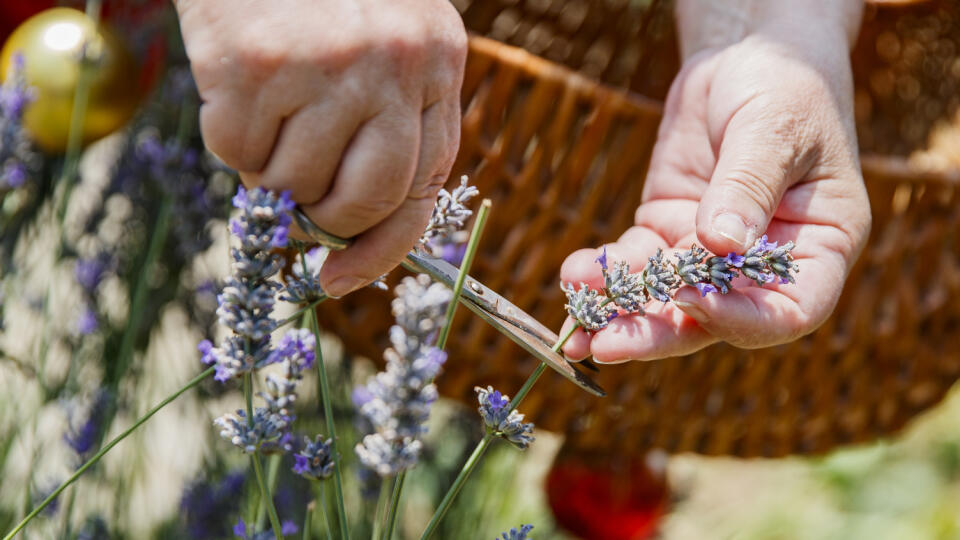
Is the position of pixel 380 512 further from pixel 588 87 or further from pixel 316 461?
pixel 588 87

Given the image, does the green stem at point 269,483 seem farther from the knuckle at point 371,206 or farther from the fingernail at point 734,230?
the fingernail at point 734,230

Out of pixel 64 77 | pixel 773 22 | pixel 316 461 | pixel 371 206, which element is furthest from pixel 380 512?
pixel 64 77

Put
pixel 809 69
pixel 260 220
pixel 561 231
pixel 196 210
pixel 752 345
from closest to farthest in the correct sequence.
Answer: pixel 260 220 → pixel 752 345 → pixel 809 69 → pixel 561 231 → pixel 196 210

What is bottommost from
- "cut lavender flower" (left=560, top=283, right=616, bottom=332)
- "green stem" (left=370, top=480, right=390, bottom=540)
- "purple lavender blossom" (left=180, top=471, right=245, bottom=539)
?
"purple lavender blossom" (left=180, top=471, right=245, bottom=539)

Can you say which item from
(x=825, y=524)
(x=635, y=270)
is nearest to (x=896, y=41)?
(x=825, y=524)

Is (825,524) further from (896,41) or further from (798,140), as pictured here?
(798,140)

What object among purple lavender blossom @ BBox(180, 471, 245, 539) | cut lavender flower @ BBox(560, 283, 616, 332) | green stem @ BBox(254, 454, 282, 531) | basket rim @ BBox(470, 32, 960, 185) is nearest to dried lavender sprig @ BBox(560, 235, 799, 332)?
cut lavender flower @ BBox(560, 283, 616, 332)

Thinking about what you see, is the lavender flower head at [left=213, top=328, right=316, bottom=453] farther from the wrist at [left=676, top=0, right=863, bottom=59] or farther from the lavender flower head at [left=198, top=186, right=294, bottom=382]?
the wrist at [left=676, top=0, right=863, bottom=59]
